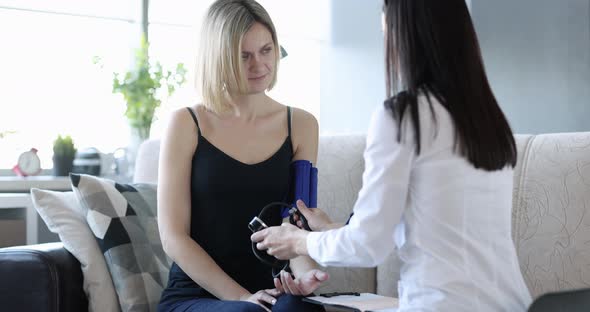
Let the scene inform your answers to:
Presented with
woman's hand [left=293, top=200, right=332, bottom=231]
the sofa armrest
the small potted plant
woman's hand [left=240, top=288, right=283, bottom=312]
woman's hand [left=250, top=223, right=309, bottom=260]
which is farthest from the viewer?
the small potted plant

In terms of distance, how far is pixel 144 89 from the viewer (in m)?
3.83

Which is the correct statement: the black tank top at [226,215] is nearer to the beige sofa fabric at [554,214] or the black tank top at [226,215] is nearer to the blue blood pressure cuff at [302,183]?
the blue blood pressure cuff at [302,183]

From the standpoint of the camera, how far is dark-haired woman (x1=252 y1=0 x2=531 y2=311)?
1.19 meters

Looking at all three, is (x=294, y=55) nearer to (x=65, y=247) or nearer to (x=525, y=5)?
(x=525, y=5)

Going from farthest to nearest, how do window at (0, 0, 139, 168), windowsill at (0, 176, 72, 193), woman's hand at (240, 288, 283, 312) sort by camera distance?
window at (0, 0, 139, 168)
windowsill at (0, 176, 72, 193)
woman's hand at (240, 288, 283, 312)

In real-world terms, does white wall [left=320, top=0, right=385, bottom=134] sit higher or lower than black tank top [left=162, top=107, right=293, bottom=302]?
higher

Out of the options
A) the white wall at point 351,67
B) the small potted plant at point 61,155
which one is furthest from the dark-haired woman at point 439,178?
the white wall at point 351,67

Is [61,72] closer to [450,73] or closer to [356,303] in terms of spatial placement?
[356,303]

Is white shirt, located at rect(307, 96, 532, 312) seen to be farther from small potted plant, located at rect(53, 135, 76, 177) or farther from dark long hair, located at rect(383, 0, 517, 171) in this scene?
small potted plant, located at rect(53, 135, 76, 177)

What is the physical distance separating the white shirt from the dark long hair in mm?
20

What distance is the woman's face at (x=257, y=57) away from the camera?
2.03 metres

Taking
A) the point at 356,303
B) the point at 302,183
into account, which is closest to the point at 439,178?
the point at 356,303

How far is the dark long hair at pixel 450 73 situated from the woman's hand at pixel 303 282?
49 cm

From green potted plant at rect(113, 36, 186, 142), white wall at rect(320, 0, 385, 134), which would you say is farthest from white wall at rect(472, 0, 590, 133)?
green potted plant at rect(113, 36, 186, 142)
